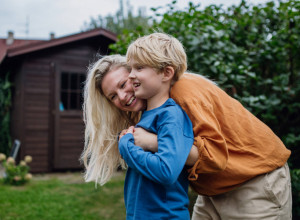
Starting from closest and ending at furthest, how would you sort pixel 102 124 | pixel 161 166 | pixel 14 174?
pixel 161 166 → pixel 102 124 → pixel 14 174

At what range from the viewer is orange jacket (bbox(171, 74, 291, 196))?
62.0 inches

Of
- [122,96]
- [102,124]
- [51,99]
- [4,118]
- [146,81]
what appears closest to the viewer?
[146,81]

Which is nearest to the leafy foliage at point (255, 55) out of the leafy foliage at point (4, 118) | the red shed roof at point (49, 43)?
the red shed roof at point (49, 43)

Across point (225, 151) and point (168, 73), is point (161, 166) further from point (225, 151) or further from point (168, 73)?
point (168, 73)

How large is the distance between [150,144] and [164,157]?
0.18 metres

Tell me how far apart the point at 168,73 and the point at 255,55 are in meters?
2.23

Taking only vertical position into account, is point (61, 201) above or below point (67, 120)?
below

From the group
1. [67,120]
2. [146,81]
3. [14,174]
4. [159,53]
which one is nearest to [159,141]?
[146,81]

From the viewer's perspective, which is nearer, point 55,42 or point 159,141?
point 159,141

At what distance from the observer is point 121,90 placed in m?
1.99

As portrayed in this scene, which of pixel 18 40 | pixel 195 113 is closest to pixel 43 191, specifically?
pixel 195 113

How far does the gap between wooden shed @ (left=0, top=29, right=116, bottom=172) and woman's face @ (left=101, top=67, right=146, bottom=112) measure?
7.08m

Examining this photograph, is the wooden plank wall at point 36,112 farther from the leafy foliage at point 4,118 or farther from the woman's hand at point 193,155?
the woman's hand at point 193,155

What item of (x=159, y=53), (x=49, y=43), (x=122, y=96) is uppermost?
(x=49, y=43)
